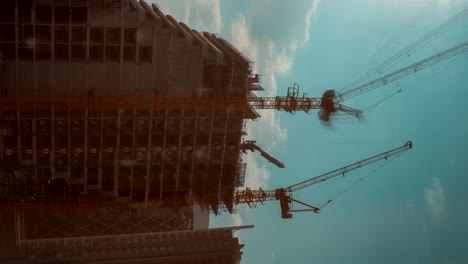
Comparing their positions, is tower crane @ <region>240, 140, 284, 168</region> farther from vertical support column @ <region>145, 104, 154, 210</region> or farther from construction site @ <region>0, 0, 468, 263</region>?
vertical support column @ <region>145, 104, 154, 210</region>

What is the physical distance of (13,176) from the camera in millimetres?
81125

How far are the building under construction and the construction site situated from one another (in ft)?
0.48

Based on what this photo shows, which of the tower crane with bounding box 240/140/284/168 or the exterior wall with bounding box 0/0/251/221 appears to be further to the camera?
the tower crane with bounding box 240/140/284/168

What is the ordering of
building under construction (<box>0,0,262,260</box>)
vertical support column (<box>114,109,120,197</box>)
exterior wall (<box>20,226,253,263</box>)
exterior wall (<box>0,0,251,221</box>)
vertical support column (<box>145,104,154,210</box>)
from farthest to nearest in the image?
exterior wall (<box>20,226,253,263</box>)
vertical support column (<box>145,104,154,210</box>)
vertical support column (<box>114,109,120,197</box>)
building under construction (<box>0,0,262,260</box>)
exterior wall (<box>0,0,251,221</box>)

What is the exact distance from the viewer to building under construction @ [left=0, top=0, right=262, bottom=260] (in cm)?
7475

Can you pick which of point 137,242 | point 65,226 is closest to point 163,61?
point 65,226

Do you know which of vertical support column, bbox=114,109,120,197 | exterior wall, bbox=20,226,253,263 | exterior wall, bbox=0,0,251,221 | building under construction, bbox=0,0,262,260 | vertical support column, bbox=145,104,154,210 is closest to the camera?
exterior wall, bbox=0,0,251,221

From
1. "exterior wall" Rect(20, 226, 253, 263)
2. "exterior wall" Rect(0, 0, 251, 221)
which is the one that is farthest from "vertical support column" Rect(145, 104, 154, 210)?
"exterior wall" Rect(20, 226, 253, 263)

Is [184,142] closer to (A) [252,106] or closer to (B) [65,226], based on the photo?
(A) [252,106]

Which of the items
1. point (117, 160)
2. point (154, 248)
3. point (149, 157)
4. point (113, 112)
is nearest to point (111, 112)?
point (113, 112)

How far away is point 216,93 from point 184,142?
877 centimetres

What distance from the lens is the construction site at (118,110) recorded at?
7494cm

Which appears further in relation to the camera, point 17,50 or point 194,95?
point 194,95

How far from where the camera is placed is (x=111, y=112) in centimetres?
8125
